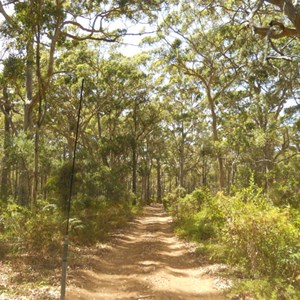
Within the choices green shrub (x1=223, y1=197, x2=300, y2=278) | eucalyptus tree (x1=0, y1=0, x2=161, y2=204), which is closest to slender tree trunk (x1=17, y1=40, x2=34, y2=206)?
eucalyptus tree (x1=0, y1=0, x2=161, y2=204)

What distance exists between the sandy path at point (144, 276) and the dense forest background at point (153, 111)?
985 millimetres

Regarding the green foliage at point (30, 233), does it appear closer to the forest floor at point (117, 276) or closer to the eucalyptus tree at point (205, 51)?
the forest floor at point (117, 276)

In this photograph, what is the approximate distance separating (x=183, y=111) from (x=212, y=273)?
1959cm

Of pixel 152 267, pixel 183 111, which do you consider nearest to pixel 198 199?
pixel 152 267

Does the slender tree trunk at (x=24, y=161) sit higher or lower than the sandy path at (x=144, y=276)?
higher

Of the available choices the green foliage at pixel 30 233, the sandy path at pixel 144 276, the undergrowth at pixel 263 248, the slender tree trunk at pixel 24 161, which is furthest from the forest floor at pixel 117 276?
the slender tree trunk at pixel 24 161

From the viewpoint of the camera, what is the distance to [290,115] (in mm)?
20000

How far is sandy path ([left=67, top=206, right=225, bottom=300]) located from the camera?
Answer: 6398mm

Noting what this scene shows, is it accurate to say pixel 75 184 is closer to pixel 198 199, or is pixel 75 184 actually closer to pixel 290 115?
pixel 198 199

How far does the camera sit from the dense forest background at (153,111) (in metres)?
6.24

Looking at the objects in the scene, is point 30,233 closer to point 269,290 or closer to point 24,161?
point 24,161

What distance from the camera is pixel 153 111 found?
26953mm

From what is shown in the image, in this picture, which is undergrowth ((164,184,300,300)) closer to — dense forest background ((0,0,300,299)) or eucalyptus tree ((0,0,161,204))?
dense forest background ((0,0,300,299))

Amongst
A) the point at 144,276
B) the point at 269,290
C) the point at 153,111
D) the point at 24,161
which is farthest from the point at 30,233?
the point at 153,111
